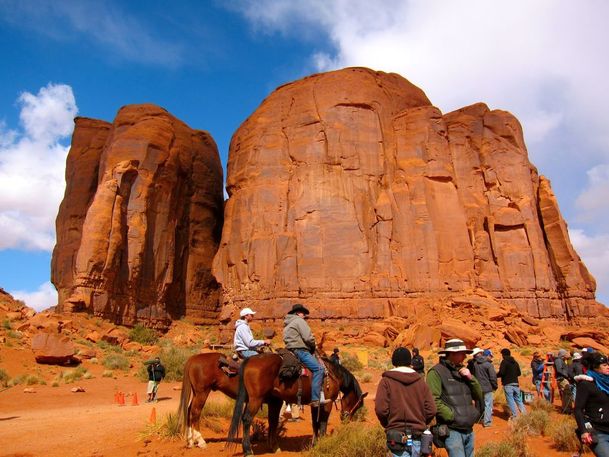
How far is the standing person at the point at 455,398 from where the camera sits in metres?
5.30

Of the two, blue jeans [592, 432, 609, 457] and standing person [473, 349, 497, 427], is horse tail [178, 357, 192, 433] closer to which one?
standing person [473, 349, 497, 427]

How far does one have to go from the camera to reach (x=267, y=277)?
141 ft

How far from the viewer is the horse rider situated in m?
8.58

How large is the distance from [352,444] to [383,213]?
119ft

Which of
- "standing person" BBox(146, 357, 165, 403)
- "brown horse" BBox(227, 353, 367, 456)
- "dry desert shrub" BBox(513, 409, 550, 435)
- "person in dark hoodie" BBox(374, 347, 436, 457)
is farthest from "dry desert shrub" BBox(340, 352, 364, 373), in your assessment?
"person in dark hoodie" BBox(374, 347, 436, 457)

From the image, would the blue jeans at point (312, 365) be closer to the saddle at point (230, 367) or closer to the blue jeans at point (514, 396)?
the saddle at point (230, 367)

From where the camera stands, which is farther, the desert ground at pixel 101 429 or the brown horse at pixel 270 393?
the desert ground at pixel 101 429

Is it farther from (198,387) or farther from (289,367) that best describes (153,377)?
(289,367)

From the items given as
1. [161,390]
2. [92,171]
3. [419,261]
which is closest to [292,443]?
[161,390]

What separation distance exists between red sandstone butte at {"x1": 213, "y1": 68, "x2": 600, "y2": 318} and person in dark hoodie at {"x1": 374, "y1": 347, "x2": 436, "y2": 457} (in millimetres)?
34481

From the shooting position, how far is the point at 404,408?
514 cm

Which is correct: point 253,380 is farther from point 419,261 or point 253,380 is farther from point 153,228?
point 153,228

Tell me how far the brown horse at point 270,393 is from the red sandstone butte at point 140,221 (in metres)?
34.3

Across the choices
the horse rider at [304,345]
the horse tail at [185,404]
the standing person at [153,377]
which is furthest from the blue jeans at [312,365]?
the standing person at [153,377]
